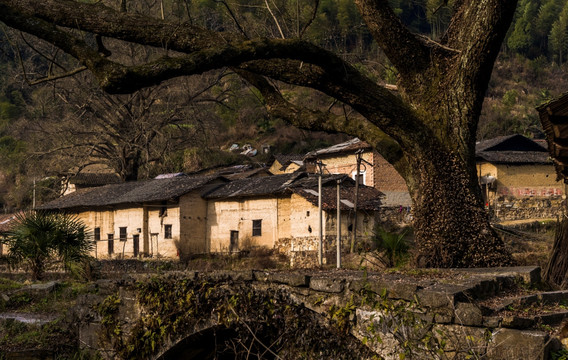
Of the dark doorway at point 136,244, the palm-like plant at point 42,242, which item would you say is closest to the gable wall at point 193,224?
the dark doorway at point 136,244

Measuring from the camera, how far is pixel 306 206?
2898 cm

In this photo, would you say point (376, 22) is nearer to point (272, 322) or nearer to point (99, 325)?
point (272, 322)

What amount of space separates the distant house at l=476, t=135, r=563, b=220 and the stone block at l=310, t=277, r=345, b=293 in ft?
104

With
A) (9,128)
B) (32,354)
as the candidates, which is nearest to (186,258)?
(32,354)

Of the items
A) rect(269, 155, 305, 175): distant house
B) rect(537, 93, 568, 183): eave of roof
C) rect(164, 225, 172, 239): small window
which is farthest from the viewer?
rect(269, 155, 305, 175): distant house

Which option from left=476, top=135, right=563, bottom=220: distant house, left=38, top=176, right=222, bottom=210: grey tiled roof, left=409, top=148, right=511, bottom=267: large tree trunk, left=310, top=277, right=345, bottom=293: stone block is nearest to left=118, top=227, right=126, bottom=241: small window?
left=38, top=176, right=222, bottom=210: grey tiled roof

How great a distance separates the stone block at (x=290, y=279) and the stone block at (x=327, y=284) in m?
0.10

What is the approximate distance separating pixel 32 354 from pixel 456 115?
727cm

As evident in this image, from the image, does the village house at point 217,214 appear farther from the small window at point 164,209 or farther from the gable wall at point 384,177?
the gable wall at point 384,177

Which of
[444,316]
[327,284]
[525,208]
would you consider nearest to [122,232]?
→ [525,208]

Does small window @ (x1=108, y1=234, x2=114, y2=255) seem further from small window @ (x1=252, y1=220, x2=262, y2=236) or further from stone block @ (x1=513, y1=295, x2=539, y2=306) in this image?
stone block @ (x1=513, y1=295, x2=539, y2=306)

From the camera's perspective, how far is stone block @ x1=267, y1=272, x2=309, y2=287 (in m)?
6.76

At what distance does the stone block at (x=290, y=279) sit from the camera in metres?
6.76

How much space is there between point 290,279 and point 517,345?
262 cm
